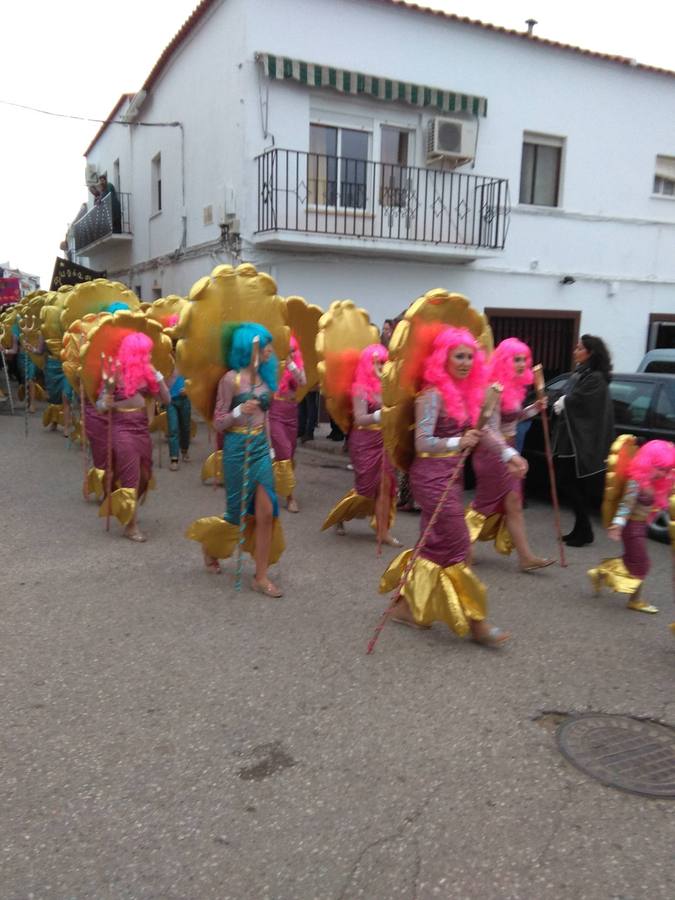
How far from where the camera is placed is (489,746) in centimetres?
323

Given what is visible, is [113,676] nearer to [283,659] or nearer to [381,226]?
[283,659]

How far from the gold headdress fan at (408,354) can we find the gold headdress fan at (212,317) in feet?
3.93

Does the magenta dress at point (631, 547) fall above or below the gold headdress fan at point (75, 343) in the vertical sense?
below

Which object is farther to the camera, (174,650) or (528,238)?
(528,238)

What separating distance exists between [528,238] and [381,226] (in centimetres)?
335

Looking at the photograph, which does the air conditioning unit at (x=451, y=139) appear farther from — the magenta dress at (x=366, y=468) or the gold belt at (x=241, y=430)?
the gold belt at (x=241, y=430)

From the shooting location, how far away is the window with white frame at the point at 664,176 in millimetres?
15297

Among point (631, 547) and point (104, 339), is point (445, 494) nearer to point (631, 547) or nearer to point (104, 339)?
point (631, 547)

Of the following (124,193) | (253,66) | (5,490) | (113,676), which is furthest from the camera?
(124,193)

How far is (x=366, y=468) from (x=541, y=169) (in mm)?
10552

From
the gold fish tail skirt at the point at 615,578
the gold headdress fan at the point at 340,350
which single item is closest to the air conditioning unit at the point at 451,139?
the gold headdress fan at the point at 340,350

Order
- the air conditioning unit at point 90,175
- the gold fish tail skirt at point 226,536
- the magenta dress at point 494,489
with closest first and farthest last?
the gold fish tail skirt at point 226,536, the magenta dress at point 494,489, the air conditioning unit at point 90,175

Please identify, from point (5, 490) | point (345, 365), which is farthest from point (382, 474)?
point (5, 490)

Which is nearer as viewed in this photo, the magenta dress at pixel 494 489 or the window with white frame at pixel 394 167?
the magenta dress at pixel 494 489
